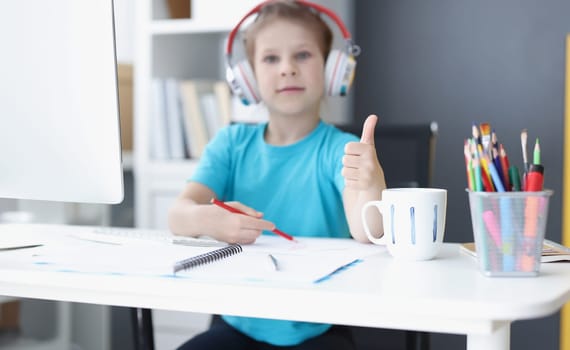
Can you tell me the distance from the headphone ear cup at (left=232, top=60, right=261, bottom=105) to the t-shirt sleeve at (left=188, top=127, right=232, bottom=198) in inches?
3.8

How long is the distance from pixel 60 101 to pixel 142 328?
0.46 m

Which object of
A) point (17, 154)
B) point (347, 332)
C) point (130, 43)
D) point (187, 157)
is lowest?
point (347, 332)

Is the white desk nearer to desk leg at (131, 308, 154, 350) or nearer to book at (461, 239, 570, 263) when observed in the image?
book at (461, 239, 570, 263)

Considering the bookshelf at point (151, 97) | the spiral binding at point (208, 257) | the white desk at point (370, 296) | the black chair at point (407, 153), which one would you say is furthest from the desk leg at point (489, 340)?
the bookshelf at point (151, 97)

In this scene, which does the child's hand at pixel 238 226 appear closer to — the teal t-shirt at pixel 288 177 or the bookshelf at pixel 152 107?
the teal t-shirt at pixel 288 177

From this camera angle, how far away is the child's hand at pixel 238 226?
115 centimetres

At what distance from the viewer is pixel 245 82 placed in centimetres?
152

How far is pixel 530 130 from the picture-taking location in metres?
2.21

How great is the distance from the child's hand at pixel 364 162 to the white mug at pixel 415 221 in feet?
0.35

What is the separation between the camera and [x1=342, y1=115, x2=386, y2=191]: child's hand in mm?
1079

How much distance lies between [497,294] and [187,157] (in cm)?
170

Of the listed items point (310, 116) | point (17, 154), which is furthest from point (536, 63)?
point (17, 154)

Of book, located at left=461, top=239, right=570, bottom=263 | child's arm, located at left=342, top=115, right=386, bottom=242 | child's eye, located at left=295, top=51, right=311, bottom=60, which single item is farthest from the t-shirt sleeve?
book, located at left=461, top=239, right=570, bottom=263

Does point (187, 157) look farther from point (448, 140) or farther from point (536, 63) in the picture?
point (536, 63)
